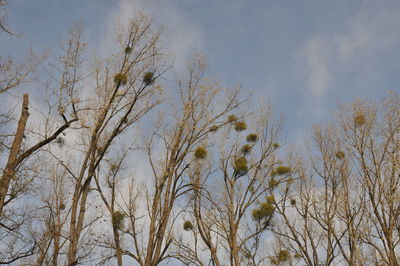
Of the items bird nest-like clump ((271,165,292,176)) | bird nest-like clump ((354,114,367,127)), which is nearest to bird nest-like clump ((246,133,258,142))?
bird nest-like clump ((271,165,292,176))

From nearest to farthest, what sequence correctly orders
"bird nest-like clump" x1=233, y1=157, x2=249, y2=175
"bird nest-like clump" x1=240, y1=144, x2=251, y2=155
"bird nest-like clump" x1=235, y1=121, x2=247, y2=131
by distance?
"bird nest-like clump" x1=235, y1=121, x2=247, y2=131 → "bird nest-like clump" x1=233, y1=157, x2=249, y2=175 → "bird nest-like clump" x1=240, y1=144, x2=251, y2=155

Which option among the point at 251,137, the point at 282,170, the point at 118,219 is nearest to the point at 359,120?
the point at 282,170

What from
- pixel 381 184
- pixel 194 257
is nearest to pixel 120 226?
pixel 194 257

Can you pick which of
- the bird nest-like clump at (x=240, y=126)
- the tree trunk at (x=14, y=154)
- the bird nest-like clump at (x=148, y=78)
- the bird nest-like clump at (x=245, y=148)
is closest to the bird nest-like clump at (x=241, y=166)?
the bird nest-like clump at (x=245, y=148)

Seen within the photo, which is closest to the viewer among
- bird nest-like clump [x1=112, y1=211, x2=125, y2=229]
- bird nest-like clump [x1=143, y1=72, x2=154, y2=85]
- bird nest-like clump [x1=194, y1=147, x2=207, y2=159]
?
bird nest-like clump [x1=143, y1=72, x2=154, y2=85]

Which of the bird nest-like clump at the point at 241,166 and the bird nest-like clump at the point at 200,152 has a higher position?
the bird nest-like clump at the point at 241,166

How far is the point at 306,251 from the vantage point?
42.4 ft

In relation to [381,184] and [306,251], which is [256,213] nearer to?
[306,251]

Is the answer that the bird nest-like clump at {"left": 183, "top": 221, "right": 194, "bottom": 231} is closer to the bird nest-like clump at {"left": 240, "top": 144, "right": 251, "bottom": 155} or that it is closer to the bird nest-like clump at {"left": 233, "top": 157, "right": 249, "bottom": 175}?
the bird nest-like clump at {"left": 233, "top": 157, "right": 249, "bottom": 175}

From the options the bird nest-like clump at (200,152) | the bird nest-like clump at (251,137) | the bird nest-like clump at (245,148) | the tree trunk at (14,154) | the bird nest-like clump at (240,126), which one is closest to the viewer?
the tree trunk at (14,154)

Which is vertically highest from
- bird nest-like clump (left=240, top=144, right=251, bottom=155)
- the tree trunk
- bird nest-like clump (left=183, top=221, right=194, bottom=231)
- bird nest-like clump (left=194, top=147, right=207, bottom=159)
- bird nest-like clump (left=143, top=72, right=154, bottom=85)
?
bird nest-like clump (left=240, top=144, right=251, bottom=155)

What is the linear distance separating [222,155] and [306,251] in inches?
185

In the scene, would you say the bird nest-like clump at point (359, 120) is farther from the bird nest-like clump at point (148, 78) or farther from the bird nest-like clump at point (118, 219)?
the bird nest-like clump at point (118, 219)

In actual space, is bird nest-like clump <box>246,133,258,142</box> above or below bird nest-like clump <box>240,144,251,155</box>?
above
